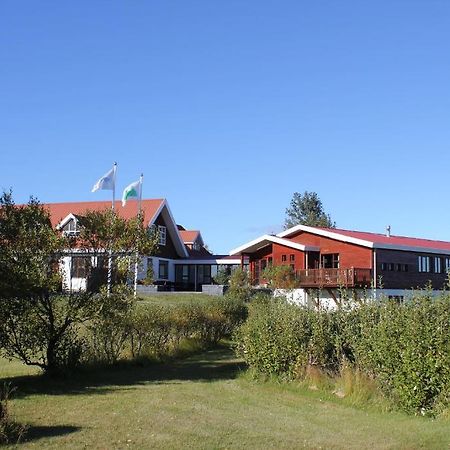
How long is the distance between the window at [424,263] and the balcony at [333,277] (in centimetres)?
543

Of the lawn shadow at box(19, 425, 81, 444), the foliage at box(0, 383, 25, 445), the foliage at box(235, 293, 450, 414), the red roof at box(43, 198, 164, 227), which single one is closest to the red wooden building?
the red roof at box(43, 198, 164, 227)

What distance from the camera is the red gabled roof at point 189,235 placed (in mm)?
59281

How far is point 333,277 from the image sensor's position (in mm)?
38969

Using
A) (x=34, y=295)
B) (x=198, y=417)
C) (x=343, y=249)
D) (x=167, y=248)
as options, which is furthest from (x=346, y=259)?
(x=198, y=417)

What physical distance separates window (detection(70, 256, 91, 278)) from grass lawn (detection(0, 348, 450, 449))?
239 centimetres

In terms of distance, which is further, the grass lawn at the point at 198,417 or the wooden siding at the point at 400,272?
the wooden siding at the point at 400,272

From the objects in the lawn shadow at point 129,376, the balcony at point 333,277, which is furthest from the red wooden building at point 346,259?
the lawn shadow at point 129,376

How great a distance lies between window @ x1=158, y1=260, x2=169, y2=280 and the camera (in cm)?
5005

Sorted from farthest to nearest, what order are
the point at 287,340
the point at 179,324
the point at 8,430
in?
the point at 179,324, the point at 287,340, the point at 8,430

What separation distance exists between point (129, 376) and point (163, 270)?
117 ft

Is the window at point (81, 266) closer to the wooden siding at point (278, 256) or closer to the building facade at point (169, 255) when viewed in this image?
the wooden siding at point (278, 256)

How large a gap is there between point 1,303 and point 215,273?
3983 cm

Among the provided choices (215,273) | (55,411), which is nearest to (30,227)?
(55,411)

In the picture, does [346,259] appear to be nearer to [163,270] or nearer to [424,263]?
[424,263]
